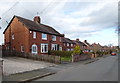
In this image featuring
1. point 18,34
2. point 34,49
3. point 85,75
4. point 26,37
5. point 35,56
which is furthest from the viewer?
point 18,34

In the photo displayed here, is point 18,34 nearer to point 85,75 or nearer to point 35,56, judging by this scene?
point 35,56

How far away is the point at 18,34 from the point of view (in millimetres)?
29891

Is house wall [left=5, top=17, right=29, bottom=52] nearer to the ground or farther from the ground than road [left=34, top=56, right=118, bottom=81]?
farther from the ground

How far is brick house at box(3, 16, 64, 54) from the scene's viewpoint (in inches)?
1105

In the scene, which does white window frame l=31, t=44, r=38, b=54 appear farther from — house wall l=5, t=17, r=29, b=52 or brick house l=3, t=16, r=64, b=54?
house wall l=5, t=17, r=29, b=52

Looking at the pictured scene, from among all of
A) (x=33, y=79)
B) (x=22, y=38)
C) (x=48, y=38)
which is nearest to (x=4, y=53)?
(x=22, y=38)

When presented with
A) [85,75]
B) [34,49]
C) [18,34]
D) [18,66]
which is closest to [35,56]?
[34,49]

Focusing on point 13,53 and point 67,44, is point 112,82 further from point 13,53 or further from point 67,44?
point 67,44

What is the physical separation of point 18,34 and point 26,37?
283cm

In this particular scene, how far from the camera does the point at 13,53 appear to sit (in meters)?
25.4

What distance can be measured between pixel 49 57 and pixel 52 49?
47.3 feet

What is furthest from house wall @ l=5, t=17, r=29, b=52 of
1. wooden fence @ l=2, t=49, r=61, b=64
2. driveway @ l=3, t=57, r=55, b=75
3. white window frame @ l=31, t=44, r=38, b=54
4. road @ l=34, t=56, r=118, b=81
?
road @ l=34, t=56, r=118, b=81

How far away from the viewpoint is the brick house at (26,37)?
28062mm

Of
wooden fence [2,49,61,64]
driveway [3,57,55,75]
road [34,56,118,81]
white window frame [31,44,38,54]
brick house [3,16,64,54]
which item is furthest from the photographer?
white window frame [31,44,38,54]
